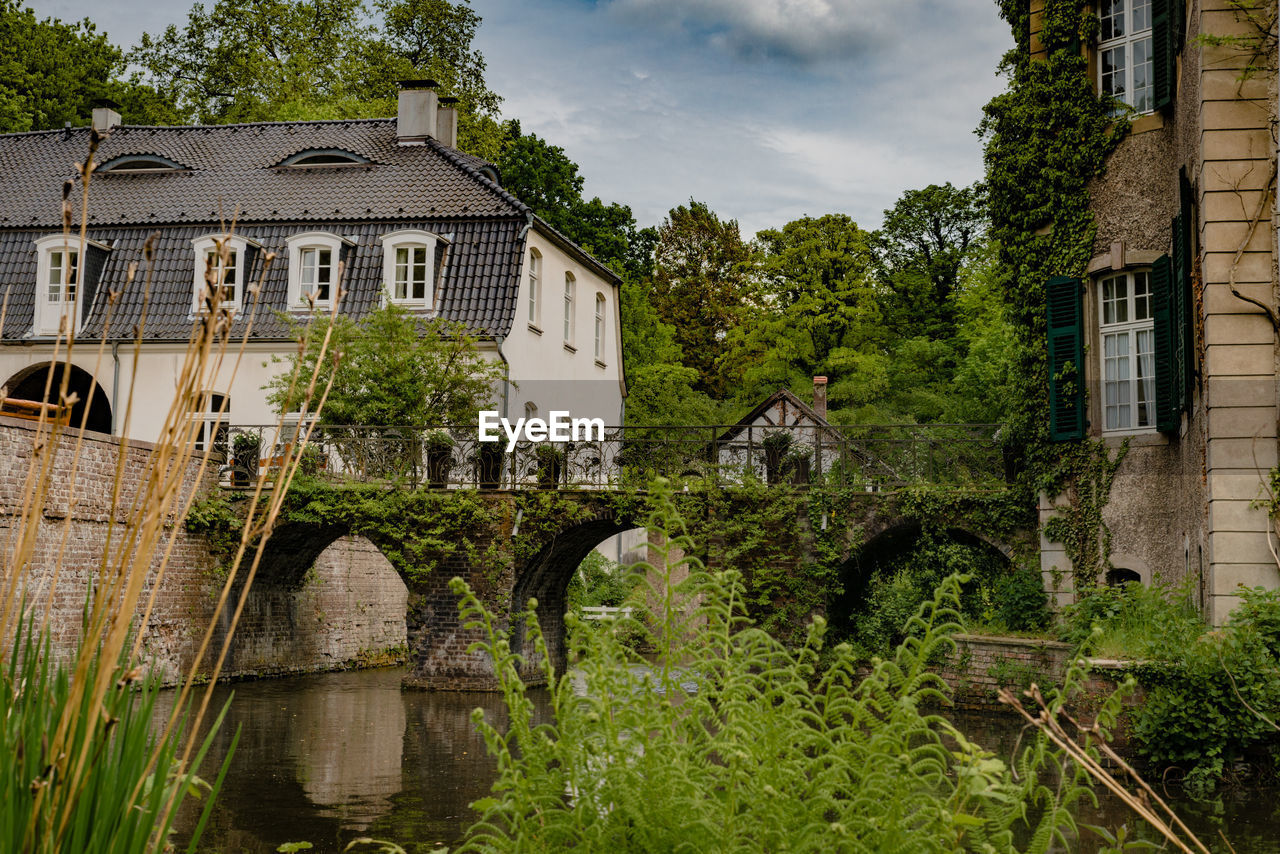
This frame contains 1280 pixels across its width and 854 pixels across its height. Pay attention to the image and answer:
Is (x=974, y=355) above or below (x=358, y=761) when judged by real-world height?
above

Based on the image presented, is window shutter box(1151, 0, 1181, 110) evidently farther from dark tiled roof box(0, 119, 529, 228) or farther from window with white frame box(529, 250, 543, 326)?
window with white frame box(529, 250, 543, 326)

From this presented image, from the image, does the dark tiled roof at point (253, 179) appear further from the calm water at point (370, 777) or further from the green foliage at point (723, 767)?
the green foliage at point (723, 767)

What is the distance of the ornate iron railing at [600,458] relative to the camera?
17.4 m

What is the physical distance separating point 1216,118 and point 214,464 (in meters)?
14.5

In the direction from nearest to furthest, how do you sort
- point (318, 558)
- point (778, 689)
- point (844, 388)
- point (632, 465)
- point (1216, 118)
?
point (778, 689) < point (1216, 118) < point (632, 465) < point (318, 558) < point (844, 388)

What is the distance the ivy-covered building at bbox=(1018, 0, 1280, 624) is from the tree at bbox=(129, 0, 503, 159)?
22.8m

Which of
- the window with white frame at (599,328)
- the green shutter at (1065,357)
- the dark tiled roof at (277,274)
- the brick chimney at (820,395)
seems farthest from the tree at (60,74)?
the green shutter at (1065,357)

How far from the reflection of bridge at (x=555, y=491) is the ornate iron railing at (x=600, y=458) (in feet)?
0.07

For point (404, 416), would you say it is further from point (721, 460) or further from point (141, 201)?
Result: point (141, 201)

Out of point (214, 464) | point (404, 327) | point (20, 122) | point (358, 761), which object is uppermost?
point (20, 122)

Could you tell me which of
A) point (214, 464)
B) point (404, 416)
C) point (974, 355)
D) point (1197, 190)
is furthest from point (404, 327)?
point (974, 355)

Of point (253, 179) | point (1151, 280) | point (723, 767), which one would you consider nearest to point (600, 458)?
point (1151, 280)

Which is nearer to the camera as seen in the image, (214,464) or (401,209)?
(214,464)

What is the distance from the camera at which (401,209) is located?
2305 centimetres
